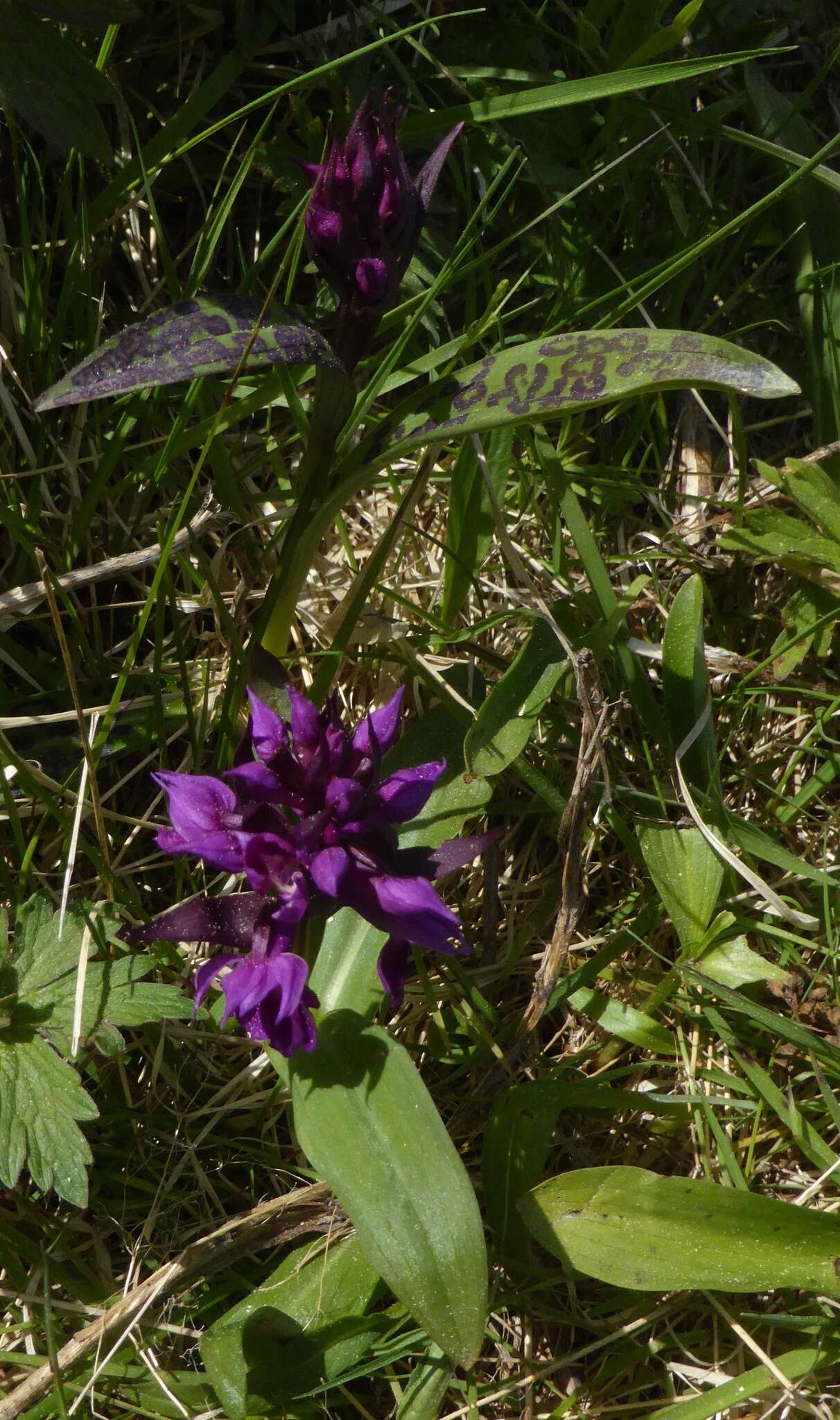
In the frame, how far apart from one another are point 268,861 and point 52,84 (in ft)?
4.20

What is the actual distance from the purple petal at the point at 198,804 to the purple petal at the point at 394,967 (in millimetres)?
285

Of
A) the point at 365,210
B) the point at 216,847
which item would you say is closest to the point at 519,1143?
the point at 216,847

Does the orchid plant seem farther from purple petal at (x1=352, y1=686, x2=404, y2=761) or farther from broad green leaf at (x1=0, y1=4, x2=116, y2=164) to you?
broad green leaf at (x1=0, y1=4, x2=116, y2=164)

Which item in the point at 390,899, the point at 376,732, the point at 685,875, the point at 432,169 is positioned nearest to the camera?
the point at 390,899

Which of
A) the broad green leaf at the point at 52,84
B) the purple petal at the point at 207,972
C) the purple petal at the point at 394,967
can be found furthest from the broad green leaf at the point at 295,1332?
the broad green leaf at the point at 52,84

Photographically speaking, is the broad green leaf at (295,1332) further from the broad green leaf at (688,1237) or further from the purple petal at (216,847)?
the purple petal at (216,847)

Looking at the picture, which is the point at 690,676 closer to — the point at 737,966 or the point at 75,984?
the point at 737,966

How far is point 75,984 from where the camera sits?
5.91 feet

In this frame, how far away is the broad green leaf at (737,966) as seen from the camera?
198 centimetres

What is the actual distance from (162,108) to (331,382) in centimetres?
91

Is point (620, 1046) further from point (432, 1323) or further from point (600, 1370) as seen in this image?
point (432, 1323)

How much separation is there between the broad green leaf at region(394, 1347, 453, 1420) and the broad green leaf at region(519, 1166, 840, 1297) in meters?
0.22

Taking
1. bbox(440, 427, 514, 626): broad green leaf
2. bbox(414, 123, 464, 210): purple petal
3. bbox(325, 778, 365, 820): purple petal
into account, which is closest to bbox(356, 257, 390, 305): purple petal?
bbox(414, 123, 464, 210): purple petal

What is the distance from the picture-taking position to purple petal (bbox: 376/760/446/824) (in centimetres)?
157
